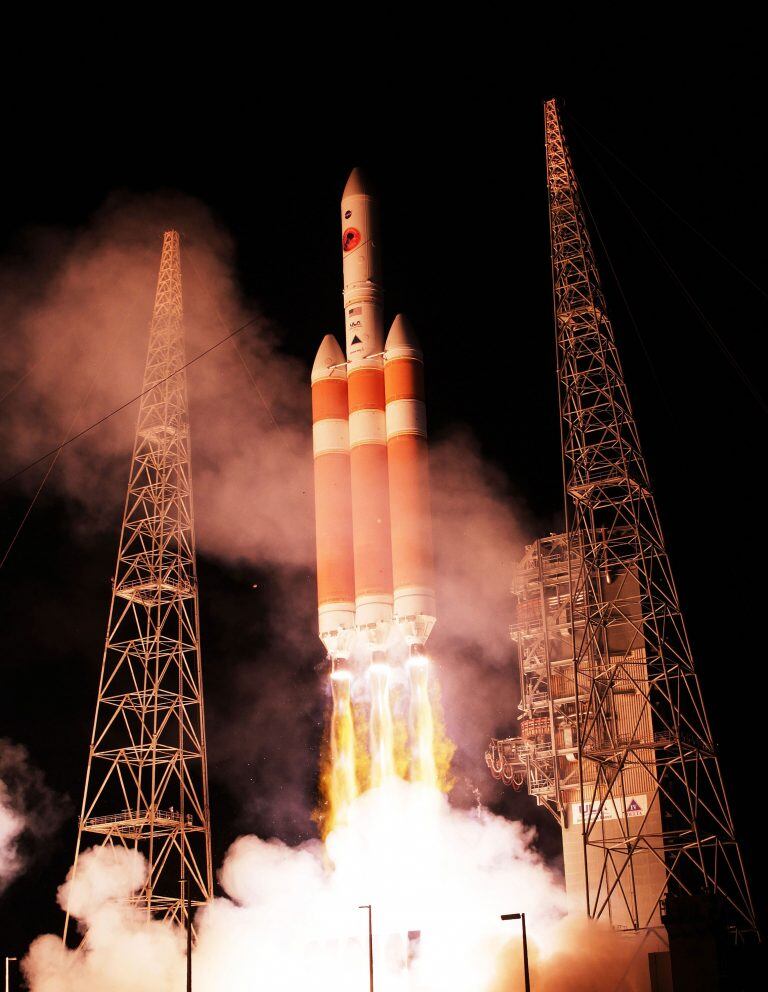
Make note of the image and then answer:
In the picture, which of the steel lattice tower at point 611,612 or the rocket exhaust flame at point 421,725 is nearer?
the rocket exhaust flame at point 421,725

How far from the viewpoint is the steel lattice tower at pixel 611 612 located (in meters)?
36.2

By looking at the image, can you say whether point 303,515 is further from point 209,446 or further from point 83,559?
point 83,559

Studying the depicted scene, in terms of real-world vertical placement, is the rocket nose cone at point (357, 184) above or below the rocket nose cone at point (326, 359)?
above

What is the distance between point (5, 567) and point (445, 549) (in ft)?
50.2

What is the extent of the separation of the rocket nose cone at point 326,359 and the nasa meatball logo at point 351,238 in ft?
8.41

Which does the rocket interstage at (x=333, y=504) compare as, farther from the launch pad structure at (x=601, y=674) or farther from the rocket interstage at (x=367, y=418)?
the launch pad structure at (x=601, y=674)

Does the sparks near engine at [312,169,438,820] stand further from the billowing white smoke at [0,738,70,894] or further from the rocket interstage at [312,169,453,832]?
the billowing white smoke at [0,738,70,894]

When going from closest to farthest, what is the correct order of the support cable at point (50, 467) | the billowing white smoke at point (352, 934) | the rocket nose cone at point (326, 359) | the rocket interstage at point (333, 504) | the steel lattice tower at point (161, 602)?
the billowing white smoke at point (352, 934) → the rocket interstage at point (333, 504) → the rocket nose cone at point (326, 359) → the steel lattice tower at point (161, 602) → the support cable at point (50, 467)

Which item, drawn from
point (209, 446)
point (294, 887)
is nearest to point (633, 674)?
point (294, 887)

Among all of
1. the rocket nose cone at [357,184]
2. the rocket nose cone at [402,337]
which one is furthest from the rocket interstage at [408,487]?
the rocket nose cone at [357,184]

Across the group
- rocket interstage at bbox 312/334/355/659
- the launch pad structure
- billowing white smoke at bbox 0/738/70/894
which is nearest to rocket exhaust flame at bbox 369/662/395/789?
rocket interstage at bbox 312/334/355/659

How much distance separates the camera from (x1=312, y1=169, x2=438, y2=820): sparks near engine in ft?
108

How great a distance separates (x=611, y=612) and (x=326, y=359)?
11.9 metres

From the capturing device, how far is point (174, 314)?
39438 millimetres
